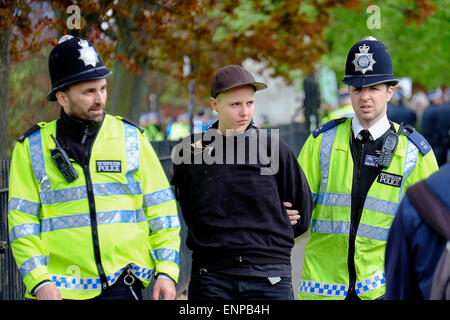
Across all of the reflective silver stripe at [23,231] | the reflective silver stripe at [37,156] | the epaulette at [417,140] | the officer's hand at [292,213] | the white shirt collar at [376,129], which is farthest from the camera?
the white shirt collar at [376,129]

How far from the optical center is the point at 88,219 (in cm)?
447

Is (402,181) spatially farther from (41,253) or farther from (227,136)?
(41,253)

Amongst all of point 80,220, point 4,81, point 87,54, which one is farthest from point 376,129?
point 4,81

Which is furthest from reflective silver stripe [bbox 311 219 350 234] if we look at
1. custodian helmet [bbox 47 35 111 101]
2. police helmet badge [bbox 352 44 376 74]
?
custodian helmet [bbox 47 35 111 101]

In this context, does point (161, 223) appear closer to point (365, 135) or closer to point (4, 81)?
point (365, 135)

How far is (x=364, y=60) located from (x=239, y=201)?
1.42 metres

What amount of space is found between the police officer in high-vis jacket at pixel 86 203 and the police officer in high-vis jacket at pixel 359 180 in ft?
3.85

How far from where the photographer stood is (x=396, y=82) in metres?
5.51

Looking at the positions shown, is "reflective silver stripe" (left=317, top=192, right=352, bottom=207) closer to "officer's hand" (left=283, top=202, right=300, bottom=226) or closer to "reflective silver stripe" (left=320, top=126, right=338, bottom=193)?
"reflective silver stripe" (left=320, top=126, right=338, bottom=193)

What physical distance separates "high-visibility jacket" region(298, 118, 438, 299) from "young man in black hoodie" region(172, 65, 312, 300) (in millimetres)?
318

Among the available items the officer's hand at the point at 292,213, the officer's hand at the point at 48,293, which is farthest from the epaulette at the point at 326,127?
the officer's hand at the point at 48,293

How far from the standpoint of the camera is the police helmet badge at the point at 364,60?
5.45 metres

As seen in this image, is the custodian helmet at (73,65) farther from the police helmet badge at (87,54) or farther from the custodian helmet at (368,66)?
the custodian helmet at (368,66)

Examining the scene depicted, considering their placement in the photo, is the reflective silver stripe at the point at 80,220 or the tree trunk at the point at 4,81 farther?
the tree trunk at the point at 4,81
